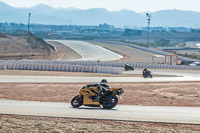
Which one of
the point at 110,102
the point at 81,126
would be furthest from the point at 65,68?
the point at 81,126

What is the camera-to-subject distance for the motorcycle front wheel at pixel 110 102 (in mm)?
18234

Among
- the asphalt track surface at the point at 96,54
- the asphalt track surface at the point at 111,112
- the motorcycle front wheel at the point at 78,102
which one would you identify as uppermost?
the motorcycle front wheel at the point at 78,102

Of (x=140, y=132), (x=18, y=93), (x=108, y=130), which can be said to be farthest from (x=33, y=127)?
(x=18, y=93)

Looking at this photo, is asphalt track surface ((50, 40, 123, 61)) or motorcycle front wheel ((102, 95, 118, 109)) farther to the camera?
asphalt track surface ((50, 40, 123, 61))

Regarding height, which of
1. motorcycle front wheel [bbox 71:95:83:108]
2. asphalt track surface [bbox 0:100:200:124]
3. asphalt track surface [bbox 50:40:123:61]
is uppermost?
motorcycle front wheel [bbox 71:95:83:108]

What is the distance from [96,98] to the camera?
727 inches

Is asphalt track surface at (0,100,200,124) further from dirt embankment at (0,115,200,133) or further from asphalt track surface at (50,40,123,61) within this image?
asphalt track surface at (50,40,123,61)

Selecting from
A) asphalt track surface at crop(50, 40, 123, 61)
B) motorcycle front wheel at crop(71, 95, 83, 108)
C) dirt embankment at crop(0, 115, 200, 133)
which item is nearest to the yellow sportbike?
motorcycle front wheel at crop(71, 95, 83, 108)

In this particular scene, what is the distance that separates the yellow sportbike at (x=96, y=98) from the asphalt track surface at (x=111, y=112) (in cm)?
24

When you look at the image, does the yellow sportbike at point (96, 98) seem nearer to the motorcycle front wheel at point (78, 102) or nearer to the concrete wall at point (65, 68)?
the motorcycle front wheel at point (78, 102)

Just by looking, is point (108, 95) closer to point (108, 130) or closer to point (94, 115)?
point (94, 115)

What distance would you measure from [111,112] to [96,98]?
4.12ft

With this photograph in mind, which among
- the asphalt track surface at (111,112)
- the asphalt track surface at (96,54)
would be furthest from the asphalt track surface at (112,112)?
the asphalt track surface at (96,54)

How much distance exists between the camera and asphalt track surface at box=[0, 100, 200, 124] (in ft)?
53.7
